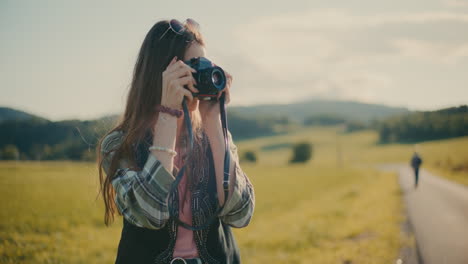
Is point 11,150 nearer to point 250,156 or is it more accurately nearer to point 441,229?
point 441,229

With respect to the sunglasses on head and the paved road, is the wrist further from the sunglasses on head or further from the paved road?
the paved road

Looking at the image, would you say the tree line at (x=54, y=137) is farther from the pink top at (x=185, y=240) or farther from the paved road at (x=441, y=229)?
the paved road at (x=441, y=229)

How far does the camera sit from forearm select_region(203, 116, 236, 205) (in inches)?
58.4

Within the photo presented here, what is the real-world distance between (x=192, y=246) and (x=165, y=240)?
0.13 m

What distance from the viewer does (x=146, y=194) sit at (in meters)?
1.26

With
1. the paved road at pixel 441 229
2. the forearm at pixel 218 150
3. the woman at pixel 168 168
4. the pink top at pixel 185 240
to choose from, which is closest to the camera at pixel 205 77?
the woman at pixel 168 168

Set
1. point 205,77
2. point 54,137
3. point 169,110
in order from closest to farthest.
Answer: point 169,110, point 205,77, point 54,137

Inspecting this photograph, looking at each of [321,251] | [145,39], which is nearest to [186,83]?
[145,39]

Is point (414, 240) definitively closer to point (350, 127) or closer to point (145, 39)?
point (145, 39)

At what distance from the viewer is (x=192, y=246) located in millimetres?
1452

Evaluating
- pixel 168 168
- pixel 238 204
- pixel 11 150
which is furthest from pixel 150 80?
pixel 11 150

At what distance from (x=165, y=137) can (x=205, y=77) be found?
1.19 ft

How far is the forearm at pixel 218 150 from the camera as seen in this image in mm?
1484

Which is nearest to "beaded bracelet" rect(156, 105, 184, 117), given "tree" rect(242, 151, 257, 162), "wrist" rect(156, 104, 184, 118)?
"wrist" rect(156, 104, 184, 118)
